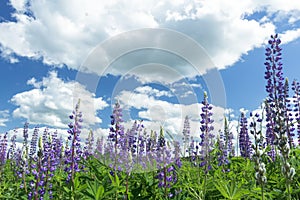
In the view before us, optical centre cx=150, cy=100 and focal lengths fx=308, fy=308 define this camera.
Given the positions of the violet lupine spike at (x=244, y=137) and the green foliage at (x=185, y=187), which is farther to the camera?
the violet lupine spike at (x=244, y=137)

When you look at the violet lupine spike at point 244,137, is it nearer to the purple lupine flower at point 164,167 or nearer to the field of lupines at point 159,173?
the field of lupines at point 159,173

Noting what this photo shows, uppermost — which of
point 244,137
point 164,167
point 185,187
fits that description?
point 244,137

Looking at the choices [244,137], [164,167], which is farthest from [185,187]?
[244,137]

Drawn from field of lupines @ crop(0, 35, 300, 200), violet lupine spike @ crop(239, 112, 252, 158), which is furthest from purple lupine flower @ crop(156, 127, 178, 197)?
violet lupine spike @ crop(239, 112, 252, 158)

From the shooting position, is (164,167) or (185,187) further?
(164,167)

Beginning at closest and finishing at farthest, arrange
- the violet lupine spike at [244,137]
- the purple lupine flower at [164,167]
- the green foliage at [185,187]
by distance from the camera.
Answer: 1. the green foliage at [185,187]
2. the purple lupine flower at [164,167]
3. the violet lupine spike at [244,137]

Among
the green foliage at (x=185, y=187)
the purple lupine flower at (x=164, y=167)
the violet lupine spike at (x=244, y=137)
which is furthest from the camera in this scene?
the violet lupine spike at (x=244, y=137)

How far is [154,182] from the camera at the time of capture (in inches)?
197

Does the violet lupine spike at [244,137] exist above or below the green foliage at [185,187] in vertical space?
above

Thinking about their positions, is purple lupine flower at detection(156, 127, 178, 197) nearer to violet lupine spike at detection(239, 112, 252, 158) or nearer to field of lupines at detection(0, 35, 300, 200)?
field of lupines at detection(0, 35, 300, 200)

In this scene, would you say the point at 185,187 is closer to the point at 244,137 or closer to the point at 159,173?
the point at 159,173

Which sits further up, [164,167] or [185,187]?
[164,167]

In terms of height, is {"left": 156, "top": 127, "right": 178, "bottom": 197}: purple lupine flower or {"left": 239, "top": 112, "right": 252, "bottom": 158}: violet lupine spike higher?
{"left": 239, "top": 112, "right": 252, "bottom": 158}: violet lupine spike

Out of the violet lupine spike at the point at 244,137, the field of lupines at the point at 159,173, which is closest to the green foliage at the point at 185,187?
the field of lupines at the point at 159,173
